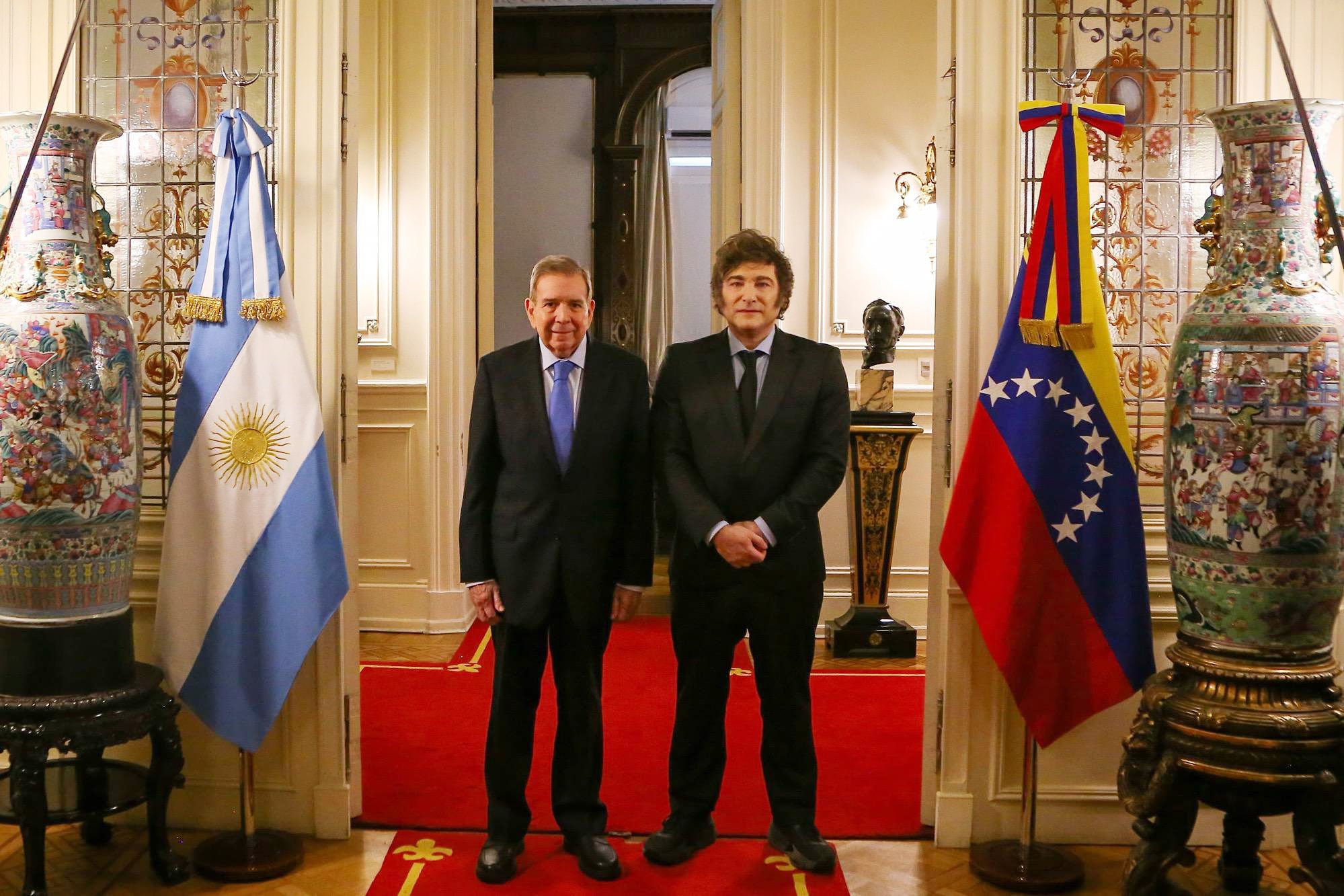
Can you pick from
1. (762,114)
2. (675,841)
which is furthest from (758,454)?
(762,114)

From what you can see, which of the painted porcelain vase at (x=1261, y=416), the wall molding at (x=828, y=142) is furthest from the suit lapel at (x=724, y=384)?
the wall molding at (x=828, y=142)

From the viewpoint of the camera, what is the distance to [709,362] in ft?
9.10

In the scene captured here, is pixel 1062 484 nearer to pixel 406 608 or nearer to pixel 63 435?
pixel 63 435

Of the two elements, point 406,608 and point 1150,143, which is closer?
point 1150,143

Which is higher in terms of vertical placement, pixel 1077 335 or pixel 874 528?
pixel 1077 335

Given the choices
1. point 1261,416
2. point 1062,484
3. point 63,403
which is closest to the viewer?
point 1261,416

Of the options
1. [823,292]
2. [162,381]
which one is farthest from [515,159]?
[162,381]

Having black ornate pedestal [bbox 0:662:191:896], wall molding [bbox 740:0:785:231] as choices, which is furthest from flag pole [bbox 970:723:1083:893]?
wall molding [bbox 740:0:785:231]

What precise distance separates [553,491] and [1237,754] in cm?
152

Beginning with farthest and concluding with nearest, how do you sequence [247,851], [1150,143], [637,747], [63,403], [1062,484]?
[637,747], [1150,143], [247,851], [1062,484], [63,403]

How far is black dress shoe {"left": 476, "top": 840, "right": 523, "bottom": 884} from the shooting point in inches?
106

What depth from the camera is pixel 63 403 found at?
2484mm

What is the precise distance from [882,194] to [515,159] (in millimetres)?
4076

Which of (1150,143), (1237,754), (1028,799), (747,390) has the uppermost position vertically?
(1150,143)
